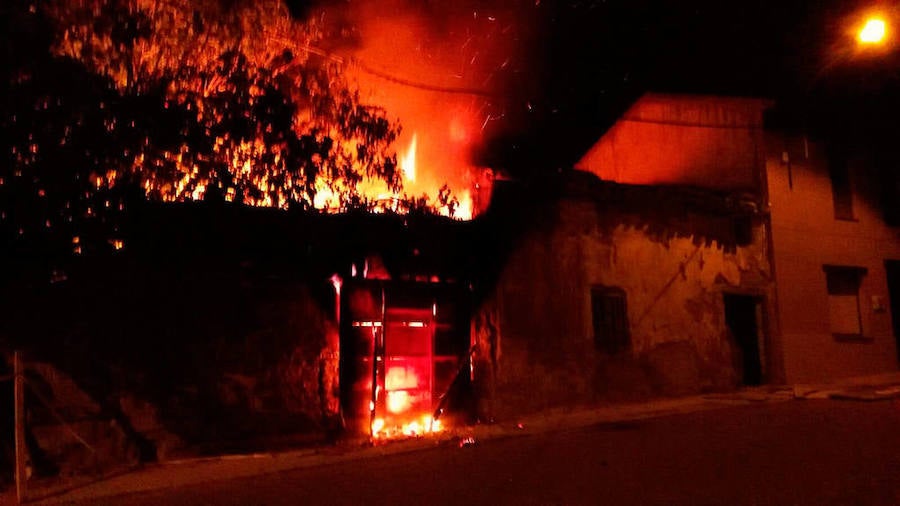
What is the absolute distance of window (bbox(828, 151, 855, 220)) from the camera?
14625 mm

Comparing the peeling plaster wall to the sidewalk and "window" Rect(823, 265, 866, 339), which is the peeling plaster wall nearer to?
the sidewalk

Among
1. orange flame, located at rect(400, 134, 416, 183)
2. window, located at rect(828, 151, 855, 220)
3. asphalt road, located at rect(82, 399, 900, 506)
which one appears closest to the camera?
asphalt road, located at rect(82, 399, 900, 506)

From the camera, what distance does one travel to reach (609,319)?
11508 mm

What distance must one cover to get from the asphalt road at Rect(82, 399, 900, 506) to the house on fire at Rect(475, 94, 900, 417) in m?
2.37

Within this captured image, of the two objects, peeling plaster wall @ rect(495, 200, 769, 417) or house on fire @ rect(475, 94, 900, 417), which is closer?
peeling plaster wall @ rect(495, 200, 769, 417)

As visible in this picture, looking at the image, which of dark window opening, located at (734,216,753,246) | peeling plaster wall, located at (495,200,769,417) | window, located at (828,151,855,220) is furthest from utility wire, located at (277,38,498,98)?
window, located at (828,151,855,220)

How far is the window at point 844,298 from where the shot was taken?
47.0 ft

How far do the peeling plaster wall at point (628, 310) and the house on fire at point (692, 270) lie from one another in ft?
0.08

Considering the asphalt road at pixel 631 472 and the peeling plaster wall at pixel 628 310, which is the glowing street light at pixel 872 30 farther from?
the asphalt road at pixel 631 472

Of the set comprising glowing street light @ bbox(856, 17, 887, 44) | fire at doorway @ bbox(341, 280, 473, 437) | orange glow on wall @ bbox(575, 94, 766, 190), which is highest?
glowing street light @ bbox(856, 17, 887, 44)

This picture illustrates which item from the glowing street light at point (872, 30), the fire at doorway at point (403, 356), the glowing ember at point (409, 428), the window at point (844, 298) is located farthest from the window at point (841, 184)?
the glowing ember at point (409, 428)

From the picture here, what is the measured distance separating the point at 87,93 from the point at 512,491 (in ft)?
19.4

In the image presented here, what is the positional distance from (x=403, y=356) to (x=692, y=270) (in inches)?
226

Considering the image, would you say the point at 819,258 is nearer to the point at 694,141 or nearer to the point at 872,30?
the point at 694,141
